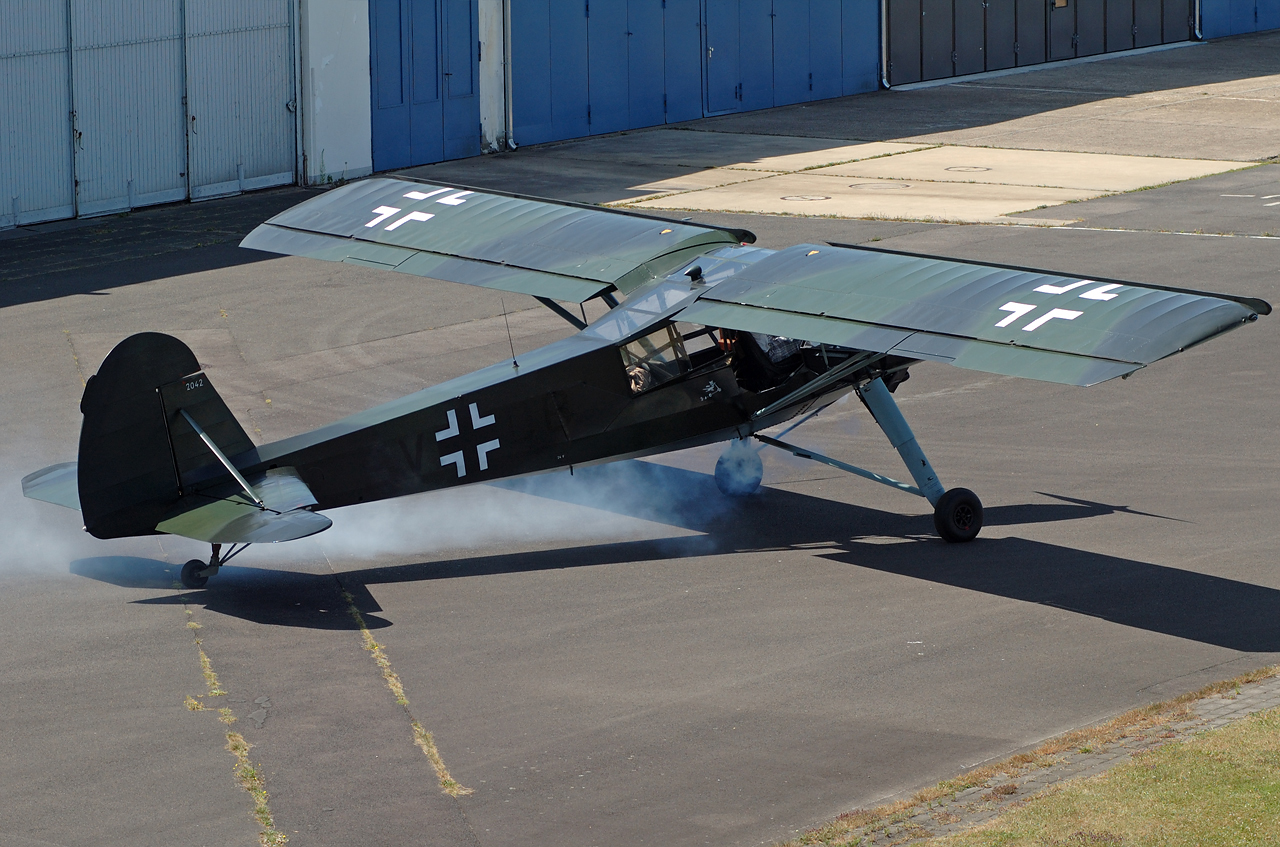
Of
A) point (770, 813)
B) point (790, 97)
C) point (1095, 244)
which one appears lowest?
point (770, 813)

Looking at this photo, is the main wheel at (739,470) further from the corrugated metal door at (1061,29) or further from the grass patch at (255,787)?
the corrugated metal door at (1061,29)

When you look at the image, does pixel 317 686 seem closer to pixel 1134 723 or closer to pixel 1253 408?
pixel 1134 723

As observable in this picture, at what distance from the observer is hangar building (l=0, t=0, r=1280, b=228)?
30.0 meters

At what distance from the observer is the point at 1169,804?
9.49 meters

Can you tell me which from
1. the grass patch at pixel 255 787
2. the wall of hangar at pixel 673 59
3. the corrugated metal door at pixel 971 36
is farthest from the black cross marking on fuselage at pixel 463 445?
the corrugated metal door at pixel 971 36

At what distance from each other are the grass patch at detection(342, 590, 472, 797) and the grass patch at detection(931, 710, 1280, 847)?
3163 millimetres

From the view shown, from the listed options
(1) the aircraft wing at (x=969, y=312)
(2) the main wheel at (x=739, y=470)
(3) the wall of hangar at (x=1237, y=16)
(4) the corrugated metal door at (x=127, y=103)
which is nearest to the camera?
(1) the aircraft wing at (x=969, y=312)

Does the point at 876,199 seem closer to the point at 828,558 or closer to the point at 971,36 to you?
the point at 828,558

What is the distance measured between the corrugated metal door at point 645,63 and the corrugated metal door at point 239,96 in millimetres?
9573

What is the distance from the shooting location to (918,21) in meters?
46.8

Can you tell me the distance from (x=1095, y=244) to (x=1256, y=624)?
568 inches

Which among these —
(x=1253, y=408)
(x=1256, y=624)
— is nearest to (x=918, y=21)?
(x=1253, y=408)

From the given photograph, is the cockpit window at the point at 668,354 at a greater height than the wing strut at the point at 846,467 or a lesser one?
greater

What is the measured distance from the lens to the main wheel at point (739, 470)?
1638 centimetres
